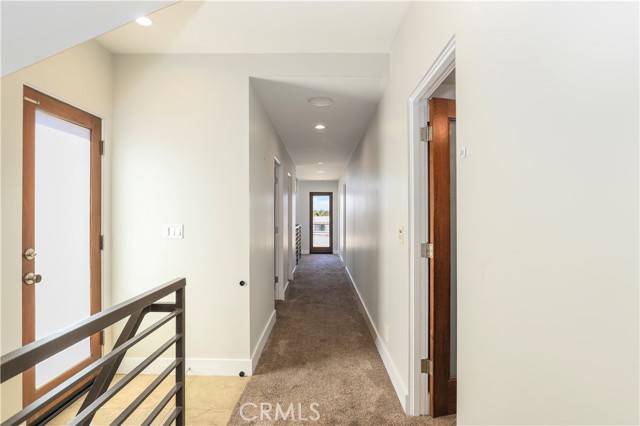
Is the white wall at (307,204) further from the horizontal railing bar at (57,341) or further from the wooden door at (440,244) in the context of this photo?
the horizontal railing bar at (57,341)

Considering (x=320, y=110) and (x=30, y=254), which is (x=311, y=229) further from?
(x=30, y=254)

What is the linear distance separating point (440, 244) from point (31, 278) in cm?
248

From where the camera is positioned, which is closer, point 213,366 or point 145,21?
point 145,21

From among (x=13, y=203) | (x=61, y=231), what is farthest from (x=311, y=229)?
(x=13, y=203)

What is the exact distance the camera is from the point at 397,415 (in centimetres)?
201

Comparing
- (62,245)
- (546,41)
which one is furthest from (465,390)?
(62,245)

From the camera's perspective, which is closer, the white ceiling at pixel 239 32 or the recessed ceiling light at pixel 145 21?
the white ceiling at pixel 239 32

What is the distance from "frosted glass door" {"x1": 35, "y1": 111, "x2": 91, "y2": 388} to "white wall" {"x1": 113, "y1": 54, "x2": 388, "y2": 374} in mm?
246

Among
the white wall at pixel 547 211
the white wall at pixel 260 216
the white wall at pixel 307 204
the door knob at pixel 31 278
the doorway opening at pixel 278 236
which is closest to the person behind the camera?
the white wall at pixel 547 211

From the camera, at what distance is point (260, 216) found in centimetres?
305

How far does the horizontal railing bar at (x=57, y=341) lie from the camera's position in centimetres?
68

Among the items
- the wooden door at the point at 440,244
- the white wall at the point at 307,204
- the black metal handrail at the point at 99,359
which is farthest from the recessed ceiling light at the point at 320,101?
the white wall at the point at 307,204

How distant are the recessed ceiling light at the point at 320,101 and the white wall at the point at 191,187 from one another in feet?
2.44

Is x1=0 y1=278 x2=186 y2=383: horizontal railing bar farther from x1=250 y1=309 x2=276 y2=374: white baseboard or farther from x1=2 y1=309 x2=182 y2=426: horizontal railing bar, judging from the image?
x1=250 y1=309 x2=276 y2=374: white baseboard
